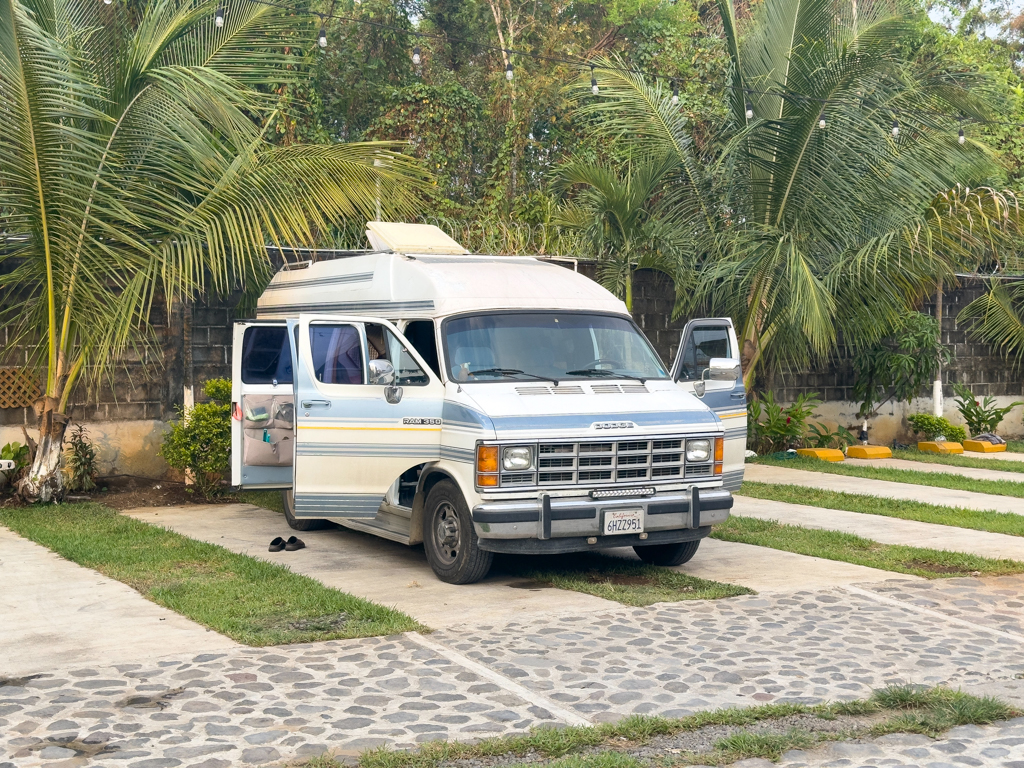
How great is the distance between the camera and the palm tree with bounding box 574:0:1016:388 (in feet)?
49.9

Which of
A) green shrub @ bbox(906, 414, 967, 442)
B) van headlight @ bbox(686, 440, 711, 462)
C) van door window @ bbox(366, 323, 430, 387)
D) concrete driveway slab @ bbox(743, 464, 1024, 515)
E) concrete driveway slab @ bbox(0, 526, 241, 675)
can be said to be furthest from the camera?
green shrub @ bbox(906, 414, 967, 442)

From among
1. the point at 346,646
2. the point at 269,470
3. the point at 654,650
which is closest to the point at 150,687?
the point at 346,646

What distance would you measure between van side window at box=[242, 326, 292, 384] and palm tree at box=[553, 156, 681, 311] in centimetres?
528

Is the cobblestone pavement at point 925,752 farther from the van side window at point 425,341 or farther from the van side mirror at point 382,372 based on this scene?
the van side window at point 425,341

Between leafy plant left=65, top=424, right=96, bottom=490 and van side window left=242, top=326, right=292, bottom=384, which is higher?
van side window left=242, top=326, right=292, bottom=384

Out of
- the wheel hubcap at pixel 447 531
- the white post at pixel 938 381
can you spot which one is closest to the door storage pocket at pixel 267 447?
the wheel hubcap at pixel 447 531

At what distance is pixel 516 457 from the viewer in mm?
8289

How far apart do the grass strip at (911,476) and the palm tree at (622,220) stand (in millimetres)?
3250

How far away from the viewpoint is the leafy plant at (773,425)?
675 inches

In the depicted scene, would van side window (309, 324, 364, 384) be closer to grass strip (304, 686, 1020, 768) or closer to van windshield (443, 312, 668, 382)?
van windshield (443, 312, 668, 382)

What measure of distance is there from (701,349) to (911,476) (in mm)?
5564

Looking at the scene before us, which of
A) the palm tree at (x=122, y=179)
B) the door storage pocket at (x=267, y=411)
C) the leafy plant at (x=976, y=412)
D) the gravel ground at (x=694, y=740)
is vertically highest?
the palm tree at (x=122, y=179)

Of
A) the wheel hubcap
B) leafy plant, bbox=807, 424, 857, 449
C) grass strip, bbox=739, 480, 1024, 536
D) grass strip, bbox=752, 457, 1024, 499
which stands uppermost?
leafy plant, bbox=807, 424, 857, 449

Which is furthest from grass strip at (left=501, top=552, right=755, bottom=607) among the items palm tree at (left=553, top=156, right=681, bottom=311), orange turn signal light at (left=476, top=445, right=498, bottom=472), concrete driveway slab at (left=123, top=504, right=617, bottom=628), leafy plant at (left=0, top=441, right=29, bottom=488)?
palm tree at (left=553, top=156, right=681, bottom=311)
